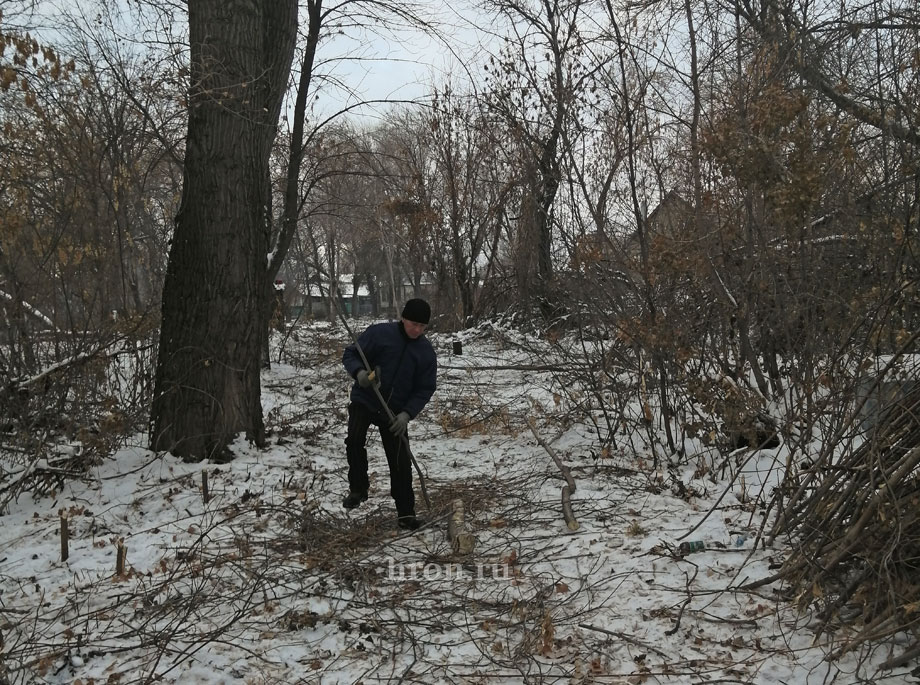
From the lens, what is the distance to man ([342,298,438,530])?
5055 mm

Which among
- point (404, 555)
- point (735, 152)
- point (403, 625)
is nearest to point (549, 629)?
point (403, 625)

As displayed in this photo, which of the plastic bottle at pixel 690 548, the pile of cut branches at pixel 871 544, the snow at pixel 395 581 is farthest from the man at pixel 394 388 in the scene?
the pile of cut branches at pixel 871 544

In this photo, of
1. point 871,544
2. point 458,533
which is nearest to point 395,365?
point 458,533

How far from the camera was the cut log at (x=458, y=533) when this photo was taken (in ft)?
14.7

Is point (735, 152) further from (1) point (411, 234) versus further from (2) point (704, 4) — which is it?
(1) point (411, 234)

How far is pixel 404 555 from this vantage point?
453 centimetres

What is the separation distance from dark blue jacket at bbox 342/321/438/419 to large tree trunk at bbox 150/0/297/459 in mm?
1851

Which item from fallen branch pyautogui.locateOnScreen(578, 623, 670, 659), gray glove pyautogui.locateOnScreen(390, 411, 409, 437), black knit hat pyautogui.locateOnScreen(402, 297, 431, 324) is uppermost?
black knit hat pyautogui.locateOnScreen(402, 297, 431, 324)

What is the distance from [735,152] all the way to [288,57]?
5.03 m

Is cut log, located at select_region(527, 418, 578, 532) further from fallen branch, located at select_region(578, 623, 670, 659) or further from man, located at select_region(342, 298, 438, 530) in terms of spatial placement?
fallen branch, located at select_region(578, 623, 670, 659)

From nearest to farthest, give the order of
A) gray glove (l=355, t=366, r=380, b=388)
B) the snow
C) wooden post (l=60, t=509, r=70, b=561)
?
the snow, wooden post (l=60, t=509, r=70, b=561), gray glove (l=355, t=366, r=380, b=388)

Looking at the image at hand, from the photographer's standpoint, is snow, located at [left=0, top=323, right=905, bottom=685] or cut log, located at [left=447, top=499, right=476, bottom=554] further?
cut log, located at [left=447, top=499, right=476, bottom=554]

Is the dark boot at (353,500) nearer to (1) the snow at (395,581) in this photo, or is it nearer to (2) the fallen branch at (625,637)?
(1) the snow at (395,581)

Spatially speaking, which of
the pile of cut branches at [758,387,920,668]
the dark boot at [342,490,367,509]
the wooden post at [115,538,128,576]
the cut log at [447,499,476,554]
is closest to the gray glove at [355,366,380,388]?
the dark boot at [342,490,367,509]
